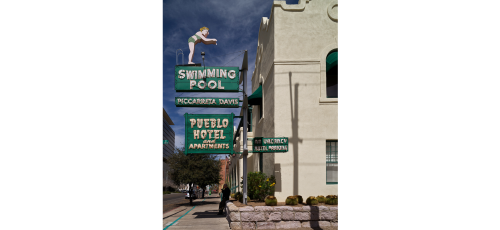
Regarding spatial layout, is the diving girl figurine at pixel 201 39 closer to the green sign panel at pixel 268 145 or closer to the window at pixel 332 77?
the green sign panel at pixel 268 145

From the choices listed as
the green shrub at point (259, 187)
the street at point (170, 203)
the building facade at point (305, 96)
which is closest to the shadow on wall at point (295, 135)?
the building facade at point (305, 96)

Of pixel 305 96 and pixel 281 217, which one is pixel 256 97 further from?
pixel 281 217

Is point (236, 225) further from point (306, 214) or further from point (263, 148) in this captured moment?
point (263, 148)

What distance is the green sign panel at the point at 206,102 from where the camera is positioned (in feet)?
30.9

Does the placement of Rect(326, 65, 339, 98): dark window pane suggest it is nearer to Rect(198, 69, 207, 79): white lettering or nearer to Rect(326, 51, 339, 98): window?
Rect(326, 51, 339, 98): window

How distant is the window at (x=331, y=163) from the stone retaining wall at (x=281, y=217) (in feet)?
10.6

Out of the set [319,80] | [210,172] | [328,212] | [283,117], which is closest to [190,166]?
[210,172]

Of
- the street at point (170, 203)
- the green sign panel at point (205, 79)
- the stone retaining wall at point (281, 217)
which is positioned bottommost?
the street at point (170, 203)

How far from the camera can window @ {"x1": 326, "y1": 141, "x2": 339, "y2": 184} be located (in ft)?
42.1

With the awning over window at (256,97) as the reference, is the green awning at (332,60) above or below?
above

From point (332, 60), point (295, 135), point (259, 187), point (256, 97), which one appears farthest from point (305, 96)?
point (256, 97)

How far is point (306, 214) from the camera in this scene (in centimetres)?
955

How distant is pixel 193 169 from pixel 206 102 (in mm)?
16164
